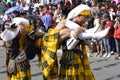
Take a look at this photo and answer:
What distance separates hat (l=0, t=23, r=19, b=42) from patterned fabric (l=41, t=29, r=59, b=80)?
422 mm

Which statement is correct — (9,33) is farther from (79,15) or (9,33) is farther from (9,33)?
(79,15)

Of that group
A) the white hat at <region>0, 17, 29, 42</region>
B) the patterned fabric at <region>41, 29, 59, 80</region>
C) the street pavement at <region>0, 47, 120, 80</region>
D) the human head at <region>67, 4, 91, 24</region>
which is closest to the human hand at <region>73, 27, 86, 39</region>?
the human head at <region>67, 4, 91, 24</region>

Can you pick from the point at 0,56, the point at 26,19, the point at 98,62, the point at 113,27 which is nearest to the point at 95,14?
the point at 113,27

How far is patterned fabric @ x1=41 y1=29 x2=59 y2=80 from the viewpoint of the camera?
5133 mm

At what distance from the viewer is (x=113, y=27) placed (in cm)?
1202

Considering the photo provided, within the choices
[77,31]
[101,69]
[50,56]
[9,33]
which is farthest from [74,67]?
[101,69]

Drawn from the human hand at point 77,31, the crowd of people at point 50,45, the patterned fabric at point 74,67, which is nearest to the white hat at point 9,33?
the crowd of people at point 50,45

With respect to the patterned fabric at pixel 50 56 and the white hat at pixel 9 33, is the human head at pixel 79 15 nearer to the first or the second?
the patterned fabric at pixel 50 56

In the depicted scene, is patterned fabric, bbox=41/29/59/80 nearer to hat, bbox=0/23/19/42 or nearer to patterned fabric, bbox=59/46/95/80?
patterned fabric, bbox=59/46/95/80

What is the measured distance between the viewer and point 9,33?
5.22 metres

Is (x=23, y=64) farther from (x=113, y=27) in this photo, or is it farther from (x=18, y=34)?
(x=113, y=27)

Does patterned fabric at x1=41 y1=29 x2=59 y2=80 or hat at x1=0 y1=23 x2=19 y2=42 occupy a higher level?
hat at x1=0 y1=23 x2=19 y2=42

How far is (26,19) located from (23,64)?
2.00 feet

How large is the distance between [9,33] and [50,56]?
62 centimetres
